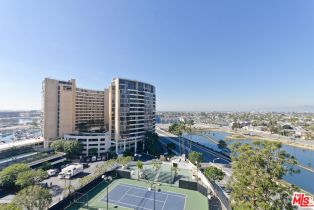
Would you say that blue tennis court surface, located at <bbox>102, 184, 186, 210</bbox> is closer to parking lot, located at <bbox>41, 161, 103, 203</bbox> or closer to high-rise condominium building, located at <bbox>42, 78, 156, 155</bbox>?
parking lot, located at <bbox>41, 161, 103, 203</bbox>

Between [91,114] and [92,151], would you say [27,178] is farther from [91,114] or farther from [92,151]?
[91,114]

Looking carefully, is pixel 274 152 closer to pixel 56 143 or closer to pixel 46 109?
pixel 56 143

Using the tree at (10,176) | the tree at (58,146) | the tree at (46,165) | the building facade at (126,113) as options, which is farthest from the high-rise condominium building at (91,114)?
the tree at (10,176)

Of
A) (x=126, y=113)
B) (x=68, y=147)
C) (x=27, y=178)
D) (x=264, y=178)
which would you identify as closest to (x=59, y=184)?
(x=27, y=178)

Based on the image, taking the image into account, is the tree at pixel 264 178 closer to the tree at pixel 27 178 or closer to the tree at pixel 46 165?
the tree at pixel 27 178

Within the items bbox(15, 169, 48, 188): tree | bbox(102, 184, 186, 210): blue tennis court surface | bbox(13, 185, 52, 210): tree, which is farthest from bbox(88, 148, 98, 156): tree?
bbox(13, 185, 52, 210): tree

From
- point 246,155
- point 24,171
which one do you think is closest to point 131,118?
point 24,171

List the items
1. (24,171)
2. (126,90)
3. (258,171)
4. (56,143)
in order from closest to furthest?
(258,171) < (24,171) < (56,143) < (126,90)
